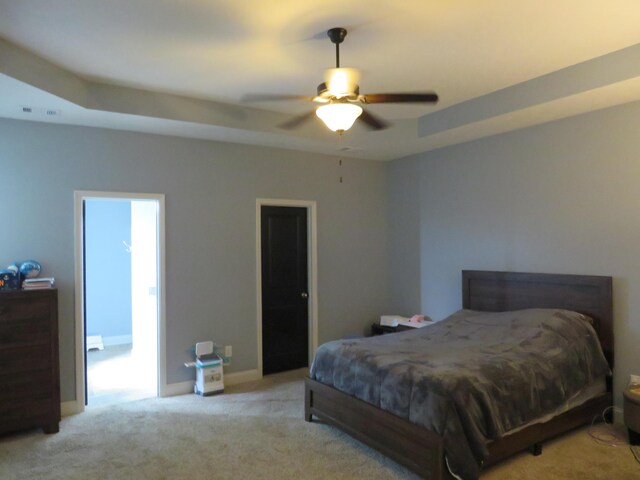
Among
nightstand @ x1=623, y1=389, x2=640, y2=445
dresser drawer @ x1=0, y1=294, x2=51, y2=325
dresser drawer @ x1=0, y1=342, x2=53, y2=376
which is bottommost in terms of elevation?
nightstand @ x1=623, y1=389, x2=640, y2=445

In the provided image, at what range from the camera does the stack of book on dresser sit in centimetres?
363

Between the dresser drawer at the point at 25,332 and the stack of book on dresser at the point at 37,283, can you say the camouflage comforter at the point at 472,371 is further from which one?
the stack of book on dresser at the point at 37,283

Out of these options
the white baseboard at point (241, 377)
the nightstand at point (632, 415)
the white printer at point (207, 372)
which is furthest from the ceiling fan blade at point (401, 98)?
the white baseboard at point (241, 377)

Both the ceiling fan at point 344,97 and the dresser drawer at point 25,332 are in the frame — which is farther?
the dresser drawer at point 25,332

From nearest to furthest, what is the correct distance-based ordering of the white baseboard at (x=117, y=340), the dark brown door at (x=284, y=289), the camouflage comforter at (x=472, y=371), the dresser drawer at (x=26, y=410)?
1. the camouflage comforter at (x=472, y=371)
2. the dresser drawer at (x=26, y=410)
3. the dark brown door at (x=284, y=289)
4. the white baseboard at (x=117, y=340)

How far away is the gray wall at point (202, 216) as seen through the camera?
12.9 ft

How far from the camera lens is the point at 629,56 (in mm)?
3139

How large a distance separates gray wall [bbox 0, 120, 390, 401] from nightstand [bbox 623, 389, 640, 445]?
9.98 ft

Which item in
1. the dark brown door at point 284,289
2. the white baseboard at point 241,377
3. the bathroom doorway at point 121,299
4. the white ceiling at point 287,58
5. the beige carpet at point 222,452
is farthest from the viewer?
the dark brown door at point 284,289

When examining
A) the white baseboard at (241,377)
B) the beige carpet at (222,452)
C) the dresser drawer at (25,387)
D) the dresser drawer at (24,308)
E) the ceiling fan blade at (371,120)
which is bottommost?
the beige carpet at (222,452)

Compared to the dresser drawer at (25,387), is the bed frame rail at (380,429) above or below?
below

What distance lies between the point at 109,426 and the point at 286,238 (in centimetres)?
261

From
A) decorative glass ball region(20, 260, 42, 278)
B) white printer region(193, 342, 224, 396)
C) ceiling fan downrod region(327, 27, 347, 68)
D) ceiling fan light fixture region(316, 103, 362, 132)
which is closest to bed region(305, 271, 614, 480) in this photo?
white printer region(193, 342, 224, 396)

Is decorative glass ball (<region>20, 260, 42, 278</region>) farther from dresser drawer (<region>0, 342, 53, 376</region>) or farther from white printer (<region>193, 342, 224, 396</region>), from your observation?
white printer (<region>193, 342, 224, 396</region>)
